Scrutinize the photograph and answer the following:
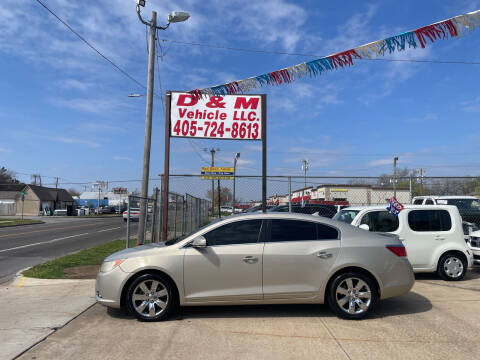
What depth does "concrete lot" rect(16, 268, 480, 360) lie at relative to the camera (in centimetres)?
410

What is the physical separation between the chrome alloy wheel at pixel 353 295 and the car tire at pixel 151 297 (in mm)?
2269

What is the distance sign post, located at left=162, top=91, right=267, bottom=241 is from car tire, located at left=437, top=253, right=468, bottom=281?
481 centimetres

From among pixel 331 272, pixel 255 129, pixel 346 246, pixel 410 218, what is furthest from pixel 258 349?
pixel 255 129

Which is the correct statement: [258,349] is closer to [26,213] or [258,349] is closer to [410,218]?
[410,218]

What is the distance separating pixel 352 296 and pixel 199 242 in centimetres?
219

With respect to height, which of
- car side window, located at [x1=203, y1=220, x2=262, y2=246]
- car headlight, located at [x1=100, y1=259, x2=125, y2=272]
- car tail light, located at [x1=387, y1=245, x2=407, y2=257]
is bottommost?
car headlight, located at [x1=100, y1=259, x2=125, y2=272]

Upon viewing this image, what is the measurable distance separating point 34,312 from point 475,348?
5.74 m

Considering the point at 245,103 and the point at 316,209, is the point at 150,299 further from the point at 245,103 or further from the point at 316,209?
the point at 316,209

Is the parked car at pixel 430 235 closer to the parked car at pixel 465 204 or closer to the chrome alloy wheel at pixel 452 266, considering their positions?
the chrome alloy wheel at pixel 452 266

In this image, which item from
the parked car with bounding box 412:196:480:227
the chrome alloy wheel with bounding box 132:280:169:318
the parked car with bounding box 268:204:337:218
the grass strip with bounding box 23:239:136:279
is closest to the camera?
the chrome alloy wheel with bounding box 132:280:169:318

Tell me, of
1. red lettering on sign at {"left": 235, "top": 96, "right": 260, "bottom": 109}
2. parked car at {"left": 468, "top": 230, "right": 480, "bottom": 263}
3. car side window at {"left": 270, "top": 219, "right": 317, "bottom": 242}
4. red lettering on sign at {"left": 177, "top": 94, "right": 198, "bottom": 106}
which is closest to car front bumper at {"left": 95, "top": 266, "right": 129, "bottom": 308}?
car side window at {"left": 270, "top": 219, "right": 317, "bottom": 242}

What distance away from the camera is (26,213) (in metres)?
64.6

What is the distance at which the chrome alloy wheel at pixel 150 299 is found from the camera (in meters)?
5.17

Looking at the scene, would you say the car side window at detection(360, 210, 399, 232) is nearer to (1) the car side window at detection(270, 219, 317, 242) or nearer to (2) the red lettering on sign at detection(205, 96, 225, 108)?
(1) the car side window at detection(270, 219, 317, 242)
